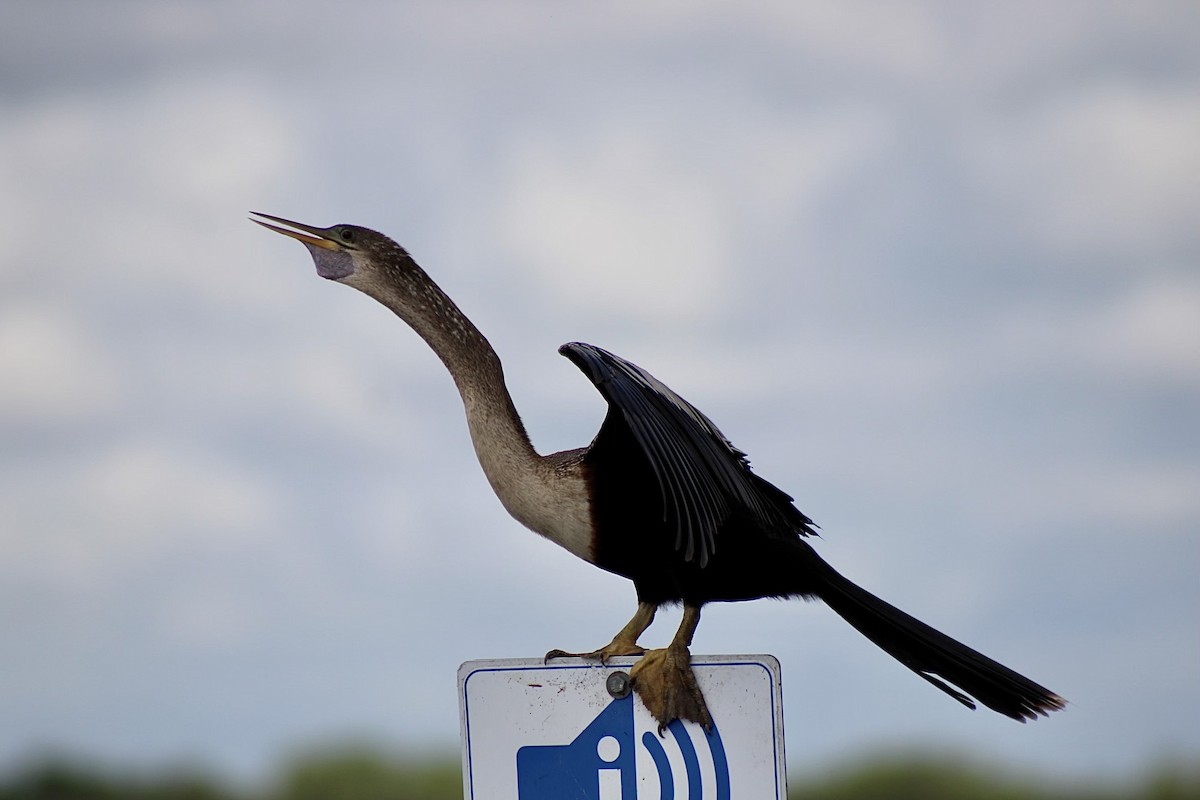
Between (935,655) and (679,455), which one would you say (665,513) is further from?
(935,655)

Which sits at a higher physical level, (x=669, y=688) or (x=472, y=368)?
(x=472, y=368)

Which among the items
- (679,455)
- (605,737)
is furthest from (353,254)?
(605,737)

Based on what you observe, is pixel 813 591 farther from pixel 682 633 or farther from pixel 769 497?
pixel 682 633

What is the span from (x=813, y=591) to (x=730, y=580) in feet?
0.90

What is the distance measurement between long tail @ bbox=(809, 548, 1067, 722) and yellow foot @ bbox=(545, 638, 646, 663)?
0.57 meters

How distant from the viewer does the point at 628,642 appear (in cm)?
272

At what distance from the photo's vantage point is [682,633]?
2.70 meters

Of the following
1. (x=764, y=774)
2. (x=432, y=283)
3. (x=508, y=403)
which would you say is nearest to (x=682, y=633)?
(x=764, y=774)

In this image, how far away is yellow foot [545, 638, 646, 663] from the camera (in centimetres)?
253

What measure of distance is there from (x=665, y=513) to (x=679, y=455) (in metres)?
0.14

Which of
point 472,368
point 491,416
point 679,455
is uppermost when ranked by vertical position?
point 472,368

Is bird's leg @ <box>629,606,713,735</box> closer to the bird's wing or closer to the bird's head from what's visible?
the bird's wing

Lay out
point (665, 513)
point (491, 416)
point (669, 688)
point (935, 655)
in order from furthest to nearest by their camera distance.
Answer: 1. point (491, 416)
2. point (935, 655)
3. point (665, 513)
4. point (669, 688)

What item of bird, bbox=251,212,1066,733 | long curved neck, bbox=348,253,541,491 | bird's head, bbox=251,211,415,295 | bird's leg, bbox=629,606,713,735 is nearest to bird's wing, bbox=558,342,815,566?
bird, bbox=251,212,1066,733
